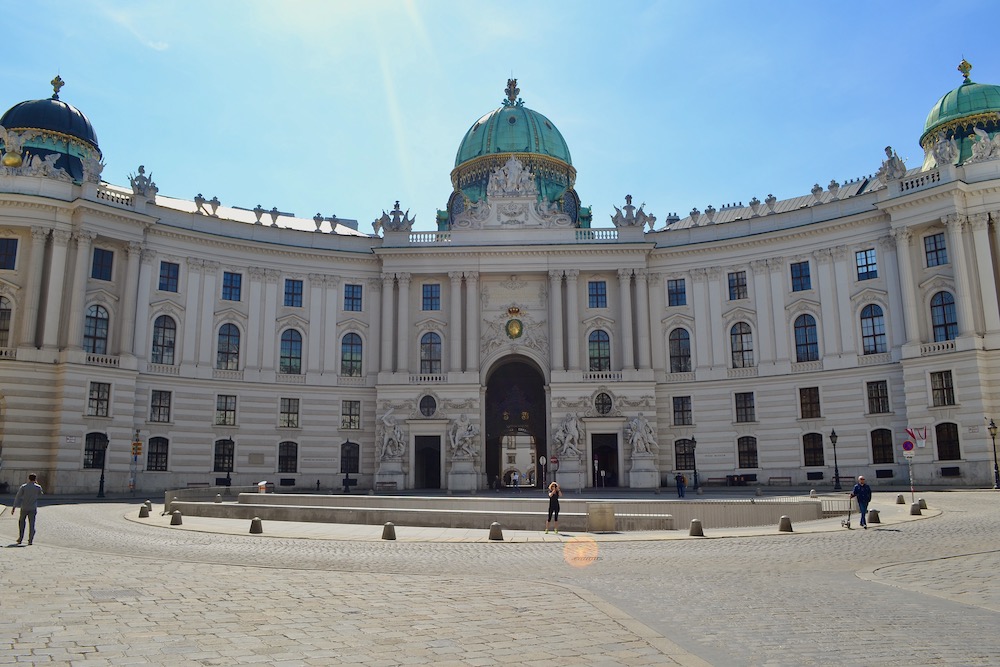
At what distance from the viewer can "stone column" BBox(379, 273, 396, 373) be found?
5891 cm

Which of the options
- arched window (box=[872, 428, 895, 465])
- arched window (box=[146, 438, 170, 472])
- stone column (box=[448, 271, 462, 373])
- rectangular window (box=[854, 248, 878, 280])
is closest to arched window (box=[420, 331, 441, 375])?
stone column (box=[448, 271, 462, 373])

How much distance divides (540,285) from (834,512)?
104 ft

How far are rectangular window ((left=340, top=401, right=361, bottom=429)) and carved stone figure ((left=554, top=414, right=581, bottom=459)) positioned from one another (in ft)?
48.0

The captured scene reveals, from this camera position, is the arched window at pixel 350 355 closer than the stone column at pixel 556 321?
No

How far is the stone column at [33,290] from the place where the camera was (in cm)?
4856

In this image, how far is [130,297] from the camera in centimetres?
5225

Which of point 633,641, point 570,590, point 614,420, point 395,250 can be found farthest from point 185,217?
point 633,641

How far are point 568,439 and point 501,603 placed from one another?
43.2 metres

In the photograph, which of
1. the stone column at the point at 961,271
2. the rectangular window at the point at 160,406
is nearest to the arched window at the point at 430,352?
the rectangular window at the point at 160,406

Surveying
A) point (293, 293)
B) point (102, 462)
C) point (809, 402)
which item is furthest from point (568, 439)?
point (102, 462)

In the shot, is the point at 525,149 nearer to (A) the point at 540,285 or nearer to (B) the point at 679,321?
(A) the point at 540,285

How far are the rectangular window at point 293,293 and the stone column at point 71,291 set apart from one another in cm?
1328

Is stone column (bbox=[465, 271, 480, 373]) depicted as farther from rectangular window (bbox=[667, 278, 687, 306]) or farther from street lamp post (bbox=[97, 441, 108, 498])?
street lamp post (bbox=[97, 441, 108, 498])

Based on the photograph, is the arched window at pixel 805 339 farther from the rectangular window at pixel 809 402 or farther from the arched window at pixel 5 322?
the arched window at pixel 5 322
